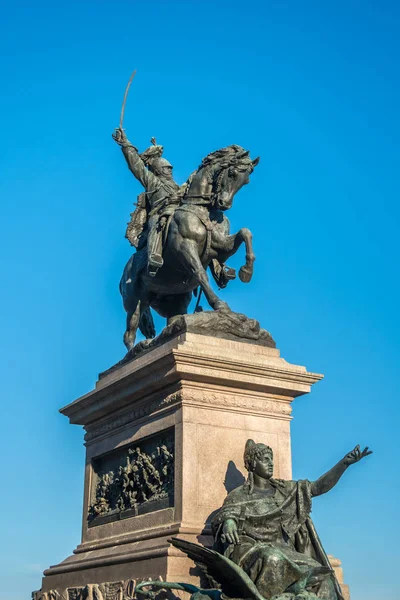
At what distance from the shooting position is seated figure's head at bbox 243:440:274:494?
10219 mm

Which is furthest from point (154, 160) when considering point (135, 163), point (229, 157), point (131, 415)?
point (131, 415)

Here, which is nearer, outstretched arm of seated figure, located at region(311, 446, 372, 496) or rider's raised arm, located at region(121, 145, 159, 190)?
outstretched arm of seated figure, located at region(311, 446, 372, 496)

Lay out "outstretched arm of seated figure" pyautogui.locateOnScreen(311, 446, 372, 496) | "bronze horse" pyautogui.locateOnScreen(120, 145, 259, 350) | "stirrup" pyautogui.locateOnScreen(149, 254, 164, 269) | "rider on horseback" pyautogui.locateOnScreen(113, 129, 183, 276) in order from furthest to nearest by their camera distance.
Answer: "rider on horseback" pyautogui.locateOnScreen(113, 129, 183, 276) → "stirrup" pyautogui.locateOnScreen(149, 254, 164, 269) → "bronze horse" pyautogui.locateOnScreen(120, 145, 259, 350) → "outstretched arm of seated figure" pyautogui.locateOnScreen(311, 446, 372, 496)

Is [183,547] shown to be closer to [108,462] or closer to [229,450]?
[229,450]

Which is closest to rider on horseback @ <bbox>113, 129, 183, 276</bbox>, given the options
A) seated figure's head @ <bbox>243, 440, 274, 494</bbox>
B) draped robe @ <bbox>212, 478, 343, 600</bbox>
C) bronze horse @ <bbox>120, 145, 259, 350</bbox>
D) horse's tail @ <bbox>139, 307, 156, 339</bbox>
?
bronze horse @ <bbox>120, 145, 259, 350</bbox>

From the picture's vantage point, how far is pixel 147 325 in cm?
1488

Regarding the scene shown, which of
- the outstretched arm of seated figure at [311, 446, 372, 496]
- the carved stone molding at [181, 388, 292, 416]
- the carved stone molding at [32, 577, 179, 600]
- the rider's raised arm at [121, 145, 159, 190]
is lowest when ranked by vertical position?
the carved stone molding at [32, 577, 179, 600]

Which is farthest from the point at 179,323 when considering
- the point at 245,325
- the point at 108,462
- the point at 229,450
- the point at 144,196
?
the point at 144,196

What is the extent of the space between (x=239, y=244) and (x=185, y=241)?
82 centimetres

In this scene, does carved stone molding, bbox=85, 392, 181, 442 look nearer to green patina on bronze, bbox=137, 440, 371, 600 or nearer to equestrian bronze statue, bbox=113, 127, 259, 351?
green patina on bronze, bbox=137, 440, 371, 600

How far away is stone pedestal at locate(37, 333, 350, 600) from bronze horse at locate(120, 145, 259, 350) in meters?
1.21

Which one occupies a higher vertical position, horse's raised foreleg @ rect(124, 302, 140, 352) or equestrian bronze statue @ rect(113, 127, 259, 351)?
equestrian bronze statue @ rect(113, 127, 259, 351)

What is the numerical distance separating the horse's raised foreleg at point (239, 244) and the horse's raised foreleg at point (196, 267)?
412 mm

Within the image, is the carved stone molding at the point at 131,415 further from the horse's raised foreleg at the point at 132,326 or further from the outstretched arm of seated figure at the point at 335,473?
the outstretched arm of seated figure at the point at 335,473
